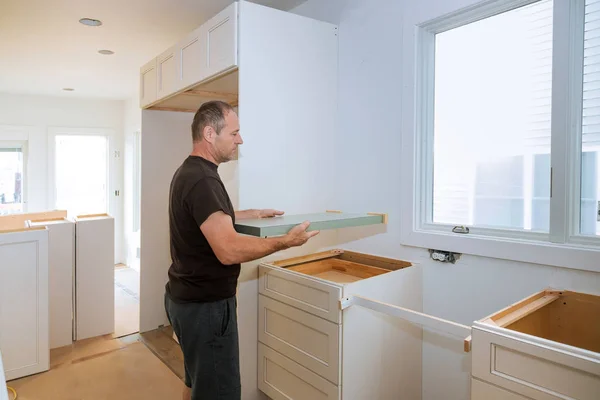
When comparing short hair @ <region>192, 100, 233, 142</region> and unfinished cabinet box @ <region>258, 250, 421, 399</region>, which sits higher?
short hair @ <region>192, 100, 233, 142</region>

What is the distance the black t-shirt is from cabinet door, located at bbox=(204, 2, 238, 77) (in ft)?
2.55

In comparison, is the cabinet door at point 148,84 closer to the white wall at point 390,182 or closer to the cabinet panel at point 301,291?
the white wall at point 390,182

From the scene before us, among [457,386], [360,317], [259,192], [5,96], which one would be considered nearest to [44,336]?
[259,192]

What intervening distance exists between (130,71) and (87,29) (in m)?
1.45

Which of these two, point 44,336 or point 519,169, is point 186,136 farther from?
point 519,169

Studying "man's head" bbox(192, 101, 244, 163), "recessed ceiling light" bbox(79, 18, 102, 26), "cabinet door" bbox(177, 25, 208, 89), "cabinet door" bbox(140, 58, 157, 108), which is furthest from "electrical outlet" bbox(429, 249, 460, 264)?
"recessed ceiling light" bbox(79, 18, 102, 26)

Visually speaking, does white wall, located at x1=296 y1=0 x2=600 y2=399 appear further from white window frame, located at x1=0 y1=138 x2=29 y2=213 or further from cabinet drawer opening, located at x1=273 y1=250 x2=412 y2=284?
white window frame, located at x1=0 y1=138 x2=29 y2=213

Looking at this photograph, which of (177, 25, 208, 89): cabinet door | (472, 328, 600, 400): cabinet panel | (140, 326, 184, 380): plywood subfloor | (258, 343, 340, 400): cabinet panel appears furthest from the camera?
(140, 326, 184, 380): plywood subfloor

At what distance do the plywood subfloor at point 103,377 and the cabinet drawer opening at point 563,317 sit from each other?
2.13m

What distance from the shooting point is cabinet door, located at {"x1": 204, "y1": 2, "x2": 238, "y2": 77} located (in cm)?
221

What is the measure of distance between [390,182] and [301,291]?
0.81 metres

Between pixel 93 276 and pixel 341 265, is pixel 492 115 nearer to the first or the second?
pixel 341 265

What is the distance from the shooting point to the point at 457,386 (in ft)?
6.86

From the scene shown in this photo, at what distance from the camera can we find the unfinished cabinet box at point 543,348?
3.79 feet
